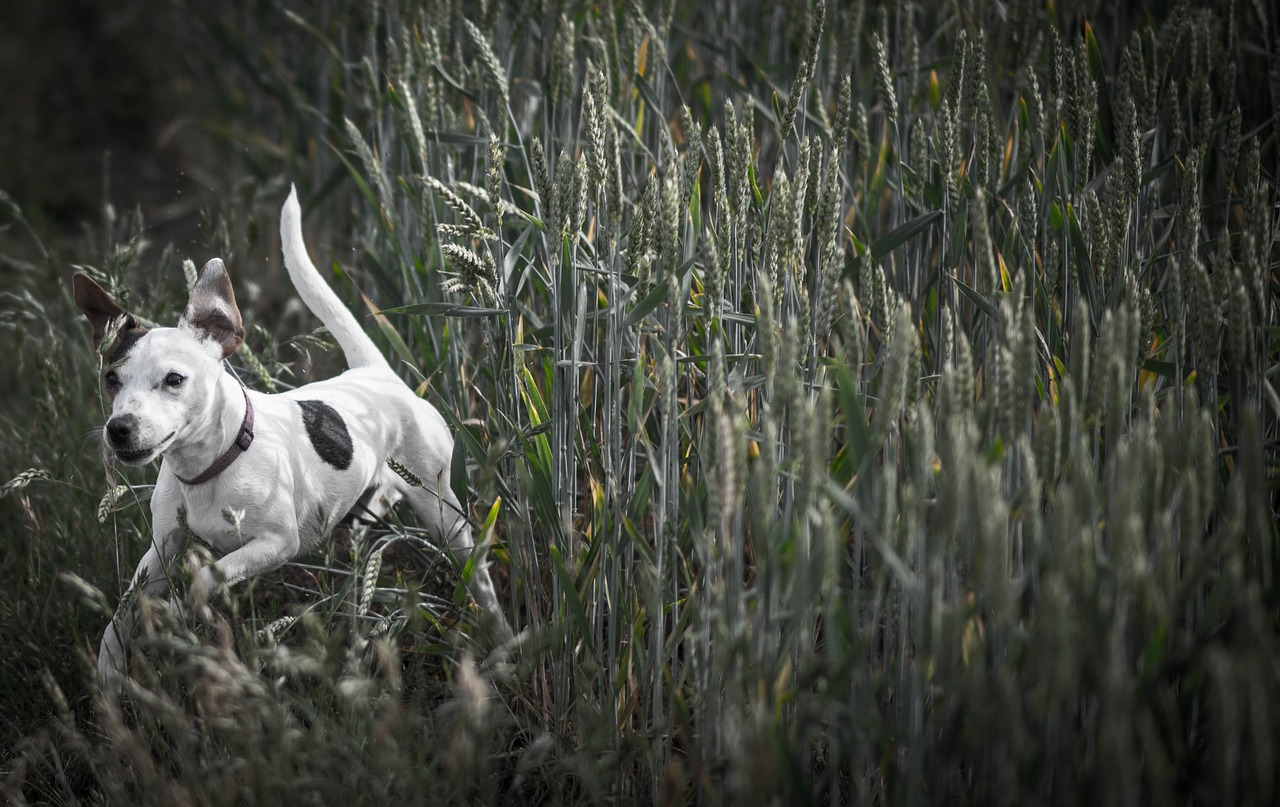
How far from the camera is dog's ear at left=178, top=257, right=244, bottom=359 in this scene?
193cm

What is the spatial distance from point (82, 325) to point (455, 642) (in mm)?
1944

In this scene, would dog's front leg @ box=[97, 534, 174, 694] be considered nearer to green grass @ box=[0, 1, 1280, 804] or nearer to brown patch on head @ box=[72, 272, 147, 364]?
green grass @ box=[0, 1, 1280, 804]

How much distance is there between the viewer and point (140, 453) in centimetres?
175

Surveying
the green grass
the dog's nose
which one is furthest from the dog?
the green grass

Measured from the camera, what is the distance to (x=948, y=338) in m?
1.50

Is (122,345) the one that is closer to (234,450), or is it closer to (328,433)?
(234,450)

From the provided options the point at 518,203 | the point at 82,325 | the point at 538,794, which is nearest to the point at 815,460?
the point at 538,794

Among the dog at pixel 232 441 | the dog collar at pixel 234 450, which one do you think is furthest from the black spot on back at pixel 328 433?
the dog collar at pixel 234 450

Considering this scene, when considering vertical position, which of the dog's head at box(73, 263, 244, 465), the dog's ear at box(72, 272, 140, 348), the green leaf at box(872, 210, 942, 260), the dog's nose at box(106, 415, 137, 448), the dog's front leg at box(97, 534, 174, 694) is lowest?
the dog's front leg at box(97, 534, 174, 694)

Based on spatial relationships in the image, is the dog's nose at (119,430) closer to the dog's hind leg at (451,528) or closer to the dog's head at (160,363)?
the dog's head at (160,363)

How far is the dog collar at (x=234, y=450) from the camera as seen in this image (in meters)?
1.90

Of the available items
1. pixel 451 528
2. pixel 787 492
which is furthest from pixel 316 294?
pixel 787 492

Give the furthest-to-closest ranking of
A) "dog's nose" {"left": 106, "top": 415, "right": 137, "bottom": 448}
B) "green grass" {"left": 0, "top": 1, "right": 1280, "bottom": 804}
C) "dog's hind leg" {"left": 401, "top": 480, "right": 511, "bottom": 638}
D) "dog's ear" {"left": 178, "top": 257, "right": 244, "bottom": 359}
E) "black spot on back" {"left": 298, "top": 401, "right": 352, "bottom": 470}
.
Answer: "dog's hind leg" {"left": 401, "top": 480, "right": 511, "bottom": 638}, "black spot on back" {"left": 298, "top": 401, "right": 352, "bottom": 470}, "dog's ear" {"left": 178, "top": 257, "right": 244, "bottom": 359}, "dog's nose" {"left": 106, "top": 415, "right": 137, "bottom": 448}, "green grass" {"left": 0, "top": 1, "right": 1280, "bottom": 804}

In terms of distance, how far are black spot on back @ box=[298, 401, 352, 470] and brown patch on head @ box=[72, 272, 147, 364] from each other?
34 centimetres
